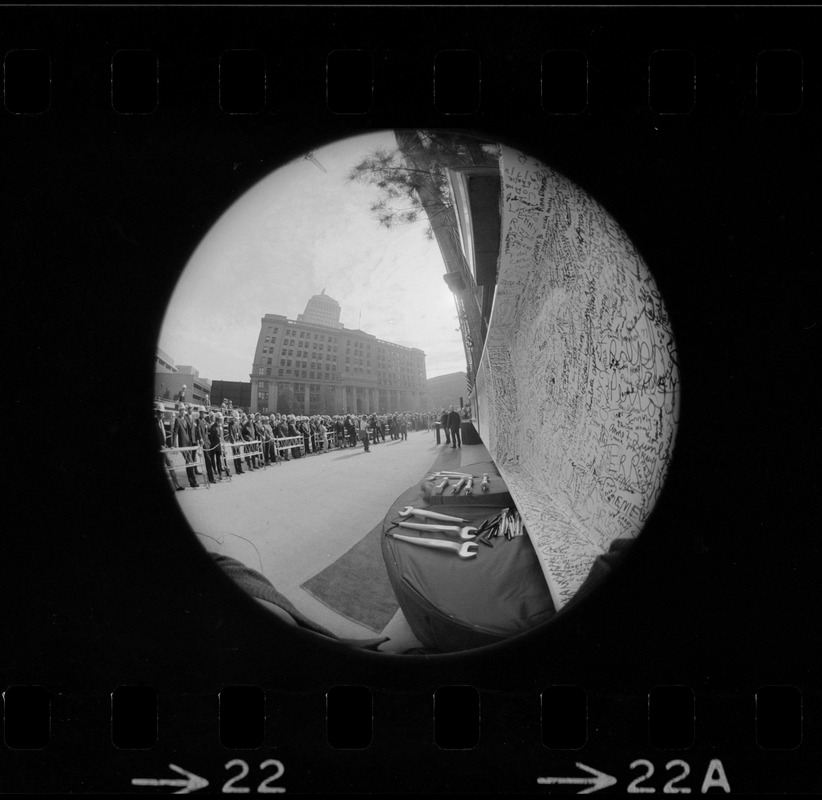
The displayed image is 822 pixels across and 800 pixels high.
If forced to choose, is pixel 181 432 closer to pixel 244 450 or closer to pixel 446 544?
pixel 244 450

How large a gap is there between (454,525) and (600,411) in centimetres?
121

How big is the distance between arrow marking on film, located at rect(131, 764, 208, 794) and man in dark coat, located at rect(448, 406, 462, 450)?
2752 mm

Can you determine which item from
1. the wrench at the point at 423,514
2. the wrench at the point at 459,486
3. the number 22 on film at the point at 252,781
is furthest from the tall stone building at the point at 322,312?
the number 22 on film at the point at 252,781

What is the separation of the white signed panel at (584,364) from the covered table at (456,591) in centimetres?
18

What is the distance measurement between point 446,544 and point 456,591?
261 millimetres

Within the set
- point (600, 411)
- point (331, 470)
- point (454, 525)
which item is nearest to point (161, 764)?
point (331, 470)

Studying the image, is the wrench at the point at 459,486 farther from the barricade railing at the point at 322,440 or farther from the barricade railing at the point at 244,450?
the barricade railing at the point at 244,450

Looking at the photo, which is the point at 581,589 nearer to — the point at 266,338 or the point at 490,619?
the point at 490,619

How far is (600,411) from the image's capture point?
2.46 meters

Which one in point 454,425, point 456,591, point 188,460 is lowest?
point 456,591

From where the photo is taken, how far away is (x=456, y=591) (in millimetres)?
2127

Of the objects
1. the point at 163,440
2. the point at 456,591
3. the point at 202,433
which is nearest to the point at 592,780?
the point at 456,591

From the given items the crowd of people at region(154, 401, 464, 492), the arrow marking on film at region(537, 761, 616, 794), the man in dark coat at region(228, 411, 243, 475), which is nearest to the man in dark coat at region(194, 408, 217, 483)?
the crowd of people at region(154, 401, 464, 492)

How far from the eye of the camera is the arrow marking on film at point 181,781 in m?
2.46
